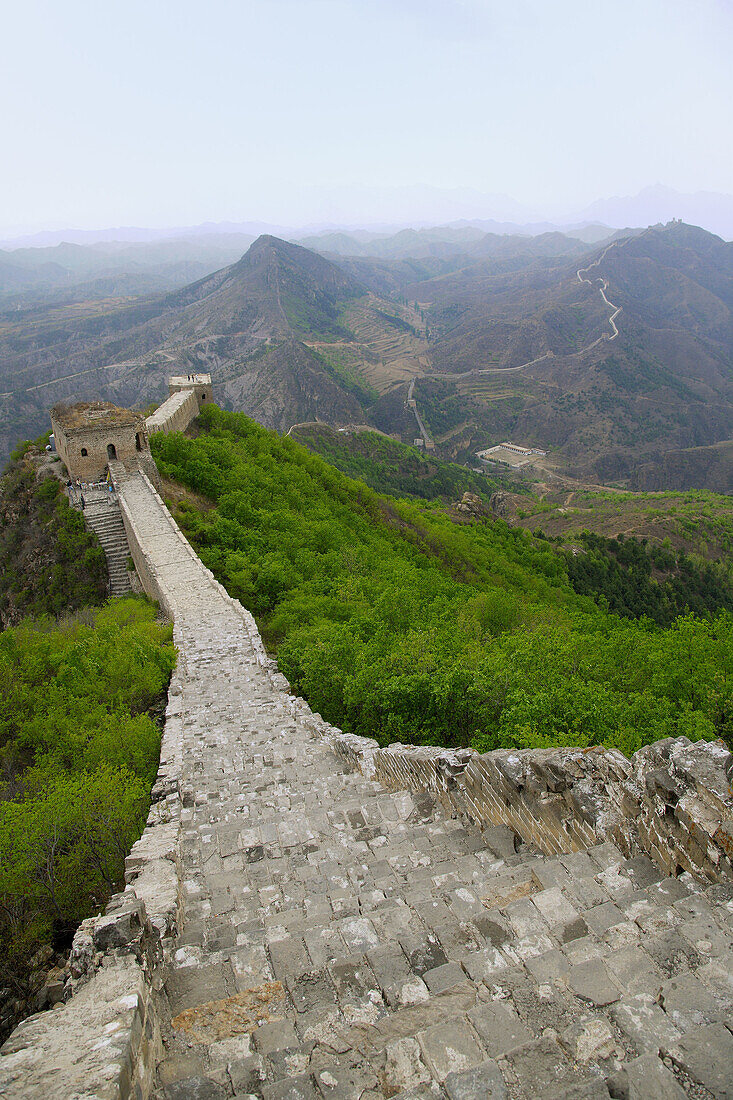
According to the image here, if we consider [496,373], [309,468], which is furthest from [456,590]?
[496,373]

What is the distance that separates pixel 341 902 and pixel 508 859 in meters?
2.13

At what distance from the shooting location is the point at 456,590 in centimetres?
3053

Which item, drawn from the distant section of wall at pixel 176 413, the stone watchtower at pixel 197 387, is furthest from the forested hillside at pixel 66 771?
the stone watchtower at pixel 197 387

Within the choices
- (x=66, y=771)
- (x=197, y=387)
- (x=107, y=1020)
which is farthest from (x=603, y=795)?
(x=197, y=387)

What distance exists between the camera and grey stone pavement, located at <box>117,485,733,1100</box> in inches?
153

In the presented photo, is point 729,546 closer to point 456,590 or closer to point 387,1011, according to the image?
point 456,590

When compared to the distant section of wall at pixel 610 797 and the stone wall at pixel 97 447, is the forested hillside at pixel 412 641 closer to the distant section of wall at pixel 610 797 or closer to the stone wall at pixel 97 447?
the distant section of wall at pixel 610 797

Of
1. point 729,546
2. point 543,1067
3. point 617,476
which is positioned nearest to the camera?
point 543,1067

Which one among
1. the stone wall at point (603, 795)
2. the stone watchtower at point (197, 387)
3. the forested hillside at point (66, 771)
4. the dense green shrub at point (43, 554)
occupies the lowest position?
the dense green shrub at point (43, 554)

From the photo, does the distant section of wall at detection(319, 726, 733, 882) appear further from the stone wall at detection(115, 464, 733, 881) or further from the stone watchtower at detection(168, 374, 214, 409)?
the stone watchtower at detection(168, 374, 214, 409)

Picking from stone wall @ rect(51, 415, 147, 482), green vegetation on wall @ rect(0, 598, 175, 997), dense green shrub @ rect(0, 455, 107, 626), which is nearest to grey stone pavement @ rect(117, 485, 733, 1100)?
green vegetation on wall @ rect(0, 598, 175, 997)

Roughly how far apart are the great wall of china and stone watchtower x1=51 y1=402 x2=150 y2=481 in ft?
85.2

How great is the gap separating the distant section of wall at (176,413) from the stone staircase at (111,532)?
24.7ft

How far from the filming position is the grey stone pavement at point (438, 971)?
12.8 feet
